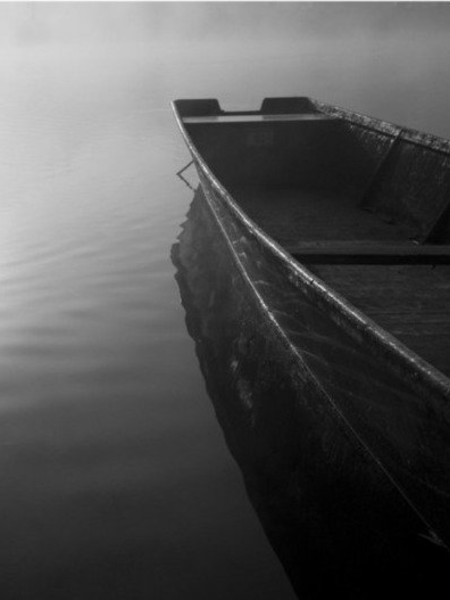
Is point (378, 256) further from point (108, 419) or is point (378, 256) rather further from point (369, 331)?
point (108, 419)

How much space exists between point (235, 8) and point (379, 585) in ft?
640

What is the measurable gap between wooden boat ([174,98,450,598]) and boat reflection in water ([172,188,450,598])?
12 mm

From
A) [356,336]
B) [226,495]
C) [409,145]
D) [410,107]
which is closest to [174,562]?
[226,495]

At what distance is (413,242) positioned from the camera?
6.68 metres

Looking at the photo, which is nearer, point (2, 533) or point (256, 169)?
point (2, 533)

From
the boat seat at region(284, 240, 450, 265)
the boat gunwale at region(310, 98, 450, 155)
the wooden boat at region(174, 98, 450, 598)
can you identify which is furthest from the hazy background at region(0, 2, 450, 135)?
the boat seat at region(284, 240, 450, 265)

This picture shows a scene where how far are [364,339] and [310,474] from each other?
128 centimetres

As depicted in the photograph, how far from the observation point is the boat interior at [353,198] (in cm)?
466

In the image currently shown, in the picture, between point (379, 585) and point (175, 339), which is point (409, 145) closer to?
point (175, 339)

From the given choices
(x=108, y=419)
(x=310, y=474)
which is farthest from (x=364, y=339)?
(x=108, y=419)

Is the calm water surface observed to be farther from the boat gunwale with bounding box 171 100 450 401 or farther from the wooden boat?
the boat gunwale with bounding box 171 100 450 401

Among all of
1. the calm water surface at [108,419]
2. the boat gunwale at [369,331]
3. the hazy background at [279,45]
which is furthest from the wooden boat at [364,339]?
the hazy background at [279,45]

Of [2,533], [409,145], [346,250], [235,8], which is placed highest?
[235,8]

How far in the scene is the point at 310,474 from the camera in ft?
12.7
